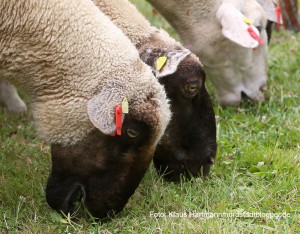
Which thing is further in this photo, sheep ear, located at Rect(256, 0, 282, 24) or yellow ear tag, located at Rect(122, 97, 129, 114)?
sheep ear, located at Rect(256, 0, 282, 24)

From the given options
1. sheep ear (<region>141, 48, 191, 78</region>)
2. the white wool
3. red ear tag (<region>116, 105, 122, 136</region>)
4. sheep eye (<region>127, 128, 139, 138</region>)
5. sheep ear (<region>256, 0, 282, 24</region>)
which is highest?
the white wool

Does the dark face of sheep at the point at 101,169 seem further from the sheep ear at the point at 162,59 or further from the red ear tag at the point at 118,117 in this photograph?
the sheep ear at the point at 162,59

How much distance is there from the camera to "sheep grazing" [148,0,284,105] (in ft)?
19.9

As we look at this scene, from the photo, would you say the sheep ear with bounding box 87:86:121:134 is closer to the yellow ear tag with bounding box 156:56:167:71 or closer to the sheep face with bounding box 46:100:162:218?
the sheep face with bounding box 46:100:162:218

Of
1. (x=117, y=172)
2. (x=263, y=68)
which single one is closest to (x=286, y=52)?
(x=263, y=68)

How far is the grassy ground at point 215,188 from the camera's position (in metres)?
4.48

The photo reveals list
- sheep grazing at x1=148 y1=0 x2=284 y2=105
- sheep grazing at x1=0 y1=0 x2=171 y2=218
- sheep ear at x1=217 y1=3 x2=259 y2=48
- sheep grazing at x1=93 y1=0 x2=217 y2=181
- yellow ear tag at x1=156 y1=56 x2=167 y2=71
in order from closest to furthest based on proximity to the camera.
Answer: sheep grazing at x1=0 y1=0 x2=171 y2=218
yellow ear tag at x1=156 y1=56 x2=167 y2=71
sheep grazing at x1=93 y1=0 x2=217 y2=181
sheep ear at x1=217 y1=3 x2=259 y2=48
sheep grazing at x1=148 y1=0 x2=284 y2=105

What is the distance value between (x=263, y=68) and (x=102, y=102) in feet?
9.70

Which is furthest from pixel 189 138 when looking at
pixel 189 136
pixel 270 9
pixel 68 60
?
pixel 270 9

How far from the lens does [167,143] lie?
5258 millimetres

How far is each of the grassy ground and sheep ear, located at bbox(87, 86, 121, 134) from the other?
76cm

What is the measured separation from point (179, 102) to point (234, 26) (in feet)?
3.29

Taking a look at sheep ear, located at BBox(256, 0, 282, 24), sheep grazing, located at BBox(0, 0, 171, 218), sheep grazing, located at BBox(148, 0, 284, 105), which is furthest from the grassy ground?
sheep ear, located at BBox(256, 0, 282, 24)

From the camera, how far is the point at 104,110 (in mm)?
4133
